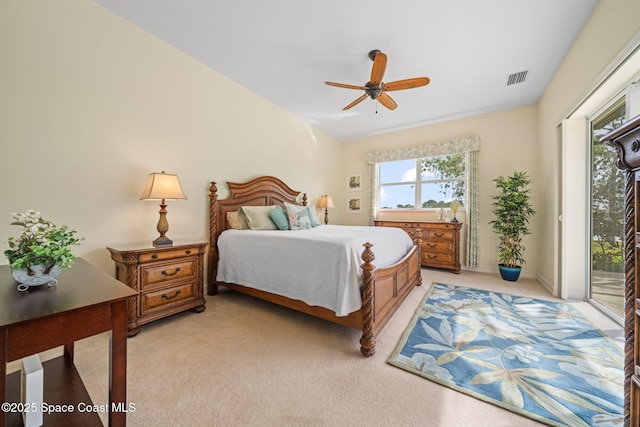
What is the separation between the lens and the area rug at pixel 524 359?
1.29 m

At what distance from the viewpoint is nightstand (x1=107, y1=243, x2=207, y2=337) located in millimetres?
2004

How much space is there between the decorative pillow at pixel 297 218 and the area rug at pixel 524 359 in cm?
182

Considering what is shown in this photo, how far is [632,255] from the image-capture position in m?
0.87

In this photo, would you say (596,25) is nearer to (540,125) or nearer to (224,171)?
(540,125)

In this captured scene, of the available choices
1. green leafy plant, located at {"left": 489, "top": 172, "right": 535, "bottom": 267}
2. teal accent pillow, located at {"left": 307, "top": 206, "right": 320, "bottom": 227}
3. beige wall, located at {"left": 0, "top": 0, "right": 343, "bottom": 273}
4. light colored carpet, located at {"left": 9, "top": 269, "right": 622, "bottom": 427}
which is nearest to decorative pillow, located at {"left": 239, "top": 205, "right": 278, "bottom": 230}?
beige wall, located at {"left": 0, "top": 0, "right": 343, "bottom": 273}

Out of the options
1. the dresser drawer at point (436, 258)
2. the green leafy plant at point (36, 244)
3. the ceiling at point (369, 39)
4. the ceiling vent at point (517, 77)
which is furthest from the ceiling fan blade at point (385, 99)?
the green leafy plant at point (36, 244)

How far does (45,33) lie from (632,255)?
12.9 feet

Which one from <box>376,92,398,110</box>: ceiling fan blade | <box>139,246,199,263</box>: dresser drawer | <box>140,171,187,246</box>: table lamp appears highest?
<box>376,92,398,110</box>: ceiling fan blade

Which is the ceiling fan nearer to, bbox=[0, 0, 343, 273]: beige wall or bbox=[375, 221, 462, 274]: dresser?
bbox=[0, 0, 343, 273]: beige wall

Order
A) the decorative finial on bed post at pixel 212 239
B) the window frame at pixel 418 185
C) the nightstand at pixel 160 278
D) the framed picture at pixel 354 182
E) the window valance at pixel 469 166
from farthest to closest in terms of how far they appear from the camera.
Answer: the framed picture at pixel 354 182 < the window frame at pixel 418 185 < the window valance at pixel 469 166 < the decorative finial on bed post at pixel 212 239 < the nightstand at pixel 160 278

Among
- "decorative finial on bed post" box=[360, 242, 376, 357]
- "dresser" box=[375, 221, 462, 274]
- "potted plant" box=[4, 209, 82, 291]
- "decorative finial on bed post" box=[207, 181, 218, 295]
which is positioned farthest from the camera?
"dresser" box=[375, 221, 462, 274]

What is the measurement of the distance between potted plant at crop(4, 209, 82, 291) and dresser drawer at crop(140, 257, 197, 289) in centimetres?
107

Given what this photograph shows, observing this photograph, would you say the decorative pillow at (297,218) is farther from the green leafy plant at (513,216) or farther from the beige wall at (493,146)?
the green leafy plant at (513,216)

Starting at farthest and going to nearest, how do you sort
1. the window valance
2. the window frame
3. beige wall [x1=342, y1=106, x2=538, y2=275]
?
the window frame, the window valance, beige wall [x1=342, y1=106, x2=538, y2=275]
